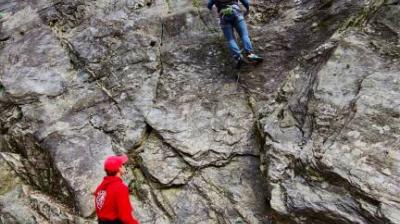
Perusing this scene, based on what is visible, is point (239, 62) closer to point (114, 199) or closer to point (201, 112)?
point (201, 112)

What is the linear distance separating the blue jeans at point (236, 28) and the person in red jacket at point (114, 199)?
4621 millimetres

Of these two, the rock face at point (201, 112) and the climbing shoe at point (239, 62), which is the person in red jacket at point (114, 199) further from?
the climbing shoe at point (239, 62)

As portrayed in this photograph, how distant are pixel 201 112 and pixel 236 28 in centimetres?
221

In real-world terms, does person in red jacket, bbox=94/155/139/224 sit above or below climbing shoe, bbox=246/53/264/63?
below

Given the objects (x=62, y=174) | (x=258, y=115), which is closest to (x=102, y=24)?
(x=62, y=174)

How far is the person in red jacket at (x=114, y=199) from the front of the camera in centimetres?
673

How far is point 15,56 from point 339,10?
917 centimetres

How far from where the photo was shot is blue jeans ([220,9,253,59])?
10.1 m

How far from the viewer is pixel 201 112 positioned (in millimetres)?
10336

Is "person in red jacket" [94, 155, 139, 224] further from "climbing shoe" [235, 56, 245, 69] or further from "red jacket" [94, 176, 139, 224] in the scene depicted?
"climbing shoe" [235, 56, 245, 69]

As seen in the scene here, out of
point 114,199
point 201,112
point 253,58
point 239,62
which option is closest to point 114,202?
point 114,199

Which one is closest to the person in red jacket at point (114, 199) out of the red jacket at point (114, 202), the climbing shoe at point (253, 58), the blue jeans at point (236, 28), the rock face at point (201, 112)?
the red jacket at point (114, 202)

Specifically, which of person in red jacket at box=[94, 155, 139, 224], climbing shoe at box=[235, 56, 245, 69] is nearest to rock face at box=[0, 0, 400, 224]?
climbing shoe at box=[235, 56, 245, 69]

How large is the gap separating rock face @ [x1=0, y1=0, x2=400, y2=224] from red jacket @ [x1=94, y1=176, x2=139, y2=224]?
2292 millimetres
